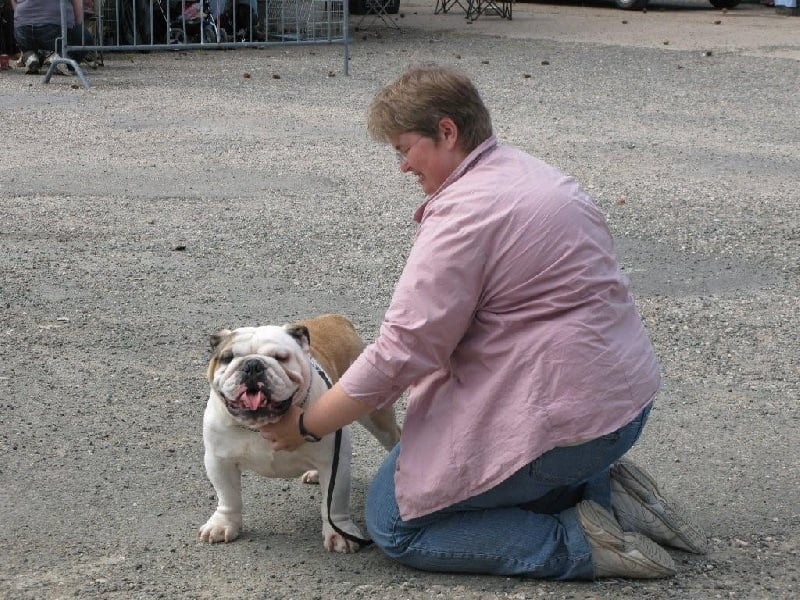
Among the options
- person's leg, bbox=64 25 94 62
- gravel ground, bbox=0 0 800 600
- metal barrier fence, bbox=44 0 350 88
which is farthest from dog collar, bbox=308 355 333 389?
metal barrier fence, bbox=44 0 350 88

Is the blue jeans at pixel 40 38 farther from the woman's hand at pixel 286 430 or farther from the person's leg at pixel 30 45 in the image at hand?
the woman's hand at pixel 286 430

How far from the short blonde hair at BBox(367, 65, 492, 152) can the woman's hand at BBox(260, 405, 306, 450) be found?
84cm

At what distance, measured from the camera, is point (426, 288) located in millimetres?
3580

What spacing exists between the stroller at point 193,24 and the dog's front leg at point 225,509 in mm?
15478

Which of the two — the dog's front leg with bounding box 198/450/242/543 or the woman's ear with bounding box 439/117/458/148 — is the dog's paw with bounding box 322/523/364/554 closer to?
the dog's front leg with bounding box 198/450/242/543

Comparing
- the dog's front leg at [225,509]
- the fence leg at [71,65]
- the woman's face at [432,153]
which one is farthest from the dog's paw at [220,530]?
the fence leg at [71,65]

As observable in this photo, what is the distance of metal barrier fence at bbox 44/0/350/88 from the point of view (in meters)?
18.4

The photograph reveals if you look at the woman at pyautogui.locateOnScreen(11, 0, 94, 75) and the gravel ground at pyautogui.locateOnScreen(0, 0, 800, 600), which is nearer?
the gravel ground at pyautogui.locateOnScreen(0, 0, 800, 600)

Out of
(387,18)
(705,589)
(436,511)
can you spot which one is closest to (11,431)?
(436,511)

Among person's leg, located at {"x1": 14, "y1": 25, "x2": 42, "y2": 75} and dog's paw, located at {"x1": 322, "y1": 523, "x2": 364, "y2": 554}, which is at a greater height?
dog's paw, located at {"x1": 322, "y1": 523, "x2": 364, "y2": 554}

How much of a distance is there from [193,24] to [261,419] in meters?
16.8

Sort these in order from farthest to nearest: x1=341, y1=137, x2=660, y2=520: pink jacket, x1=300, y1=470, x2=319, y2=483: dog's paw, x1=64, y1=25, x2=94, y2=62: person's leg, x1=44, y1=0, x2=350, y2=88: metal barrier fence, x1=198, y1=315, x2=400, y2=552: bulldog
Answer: x1=44, y1=0, x2=350, y2=88: metal barrier fence, x1=64, y1=25, x2=94, y2=62: person's leg, x1=300, y1=470, x2=319, y2=483: dog's paw, x1=198, y1=315, x2=400, y2=552: bulldog, x1=341, y1=137, x2=660, y2=520: pink jacket

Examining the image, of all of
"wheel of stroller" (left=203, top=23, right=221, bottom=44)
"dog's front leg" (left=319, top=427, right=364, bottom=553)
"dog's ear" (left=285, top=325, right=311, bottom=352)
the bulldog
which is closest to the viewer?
the bulldog

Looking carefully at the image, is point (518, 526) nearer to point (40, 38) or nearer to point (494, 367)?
point (494, 367)
